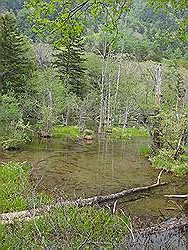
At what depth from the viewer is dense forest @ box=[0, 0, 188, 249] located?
596 centimetres

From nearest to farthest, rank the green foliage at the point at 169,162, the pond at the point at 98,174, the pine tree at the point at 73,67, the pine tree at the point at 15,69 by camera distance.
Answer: the pond at the point at 98,174 → the green foliage at the point at 169,162 → the pine tree at the point at 15,69 → the pine tree at the point at 73,67

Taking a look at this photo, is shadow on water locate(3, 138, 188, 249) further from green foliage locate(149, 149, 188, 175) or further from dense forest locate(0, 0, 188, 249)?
dense forest locate(0, 0, 188, 249)

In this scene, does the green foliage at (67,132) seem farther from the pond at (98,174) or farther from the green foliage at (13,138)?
the green foliage at (13,138)

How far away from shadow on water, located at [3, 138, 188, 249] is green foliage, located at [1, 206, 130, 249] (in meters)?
0.91

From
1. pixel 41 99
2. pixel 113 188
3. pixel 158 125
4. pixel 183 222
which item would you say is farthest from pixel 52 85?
pixel 183 222

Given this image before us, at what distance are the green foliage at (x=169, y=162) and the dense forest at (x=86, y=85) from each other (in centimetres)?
3

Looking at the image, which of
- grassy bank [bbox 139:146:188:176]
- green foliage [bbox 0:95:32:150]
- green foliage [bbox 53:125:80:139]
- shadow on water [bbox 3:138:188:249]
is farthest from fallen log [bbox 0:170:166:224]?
green foliage [bbox 53:125:80:139]

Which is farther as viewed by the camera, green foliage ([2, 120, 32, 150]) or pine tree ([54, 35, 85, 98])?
pine tree ([54, 35, 85, 98])

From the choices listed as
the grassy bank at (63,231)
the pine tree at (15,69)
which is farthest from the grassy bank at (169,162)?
the pine tree at (15,69)

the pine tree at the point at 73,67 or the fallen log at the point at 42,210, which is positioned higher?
the pine tree at the point at 73,67

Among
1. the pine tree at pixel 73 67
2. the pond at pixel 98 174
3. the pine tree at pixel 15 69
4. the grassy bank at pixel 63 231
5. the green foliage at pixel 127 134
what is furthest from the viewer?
the pine tree at pixel 73 67

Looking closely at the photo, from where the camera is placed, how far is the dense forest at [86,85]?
596 centimetres

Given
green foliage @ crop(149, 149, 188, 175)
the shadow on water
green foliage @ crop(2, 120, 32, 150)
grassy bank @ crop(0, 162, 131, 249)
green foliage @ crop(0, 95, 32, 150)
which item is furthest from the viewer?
green foliage @ crop(0, 95, 32, 150)

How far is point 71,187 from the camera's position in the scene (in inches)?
380
